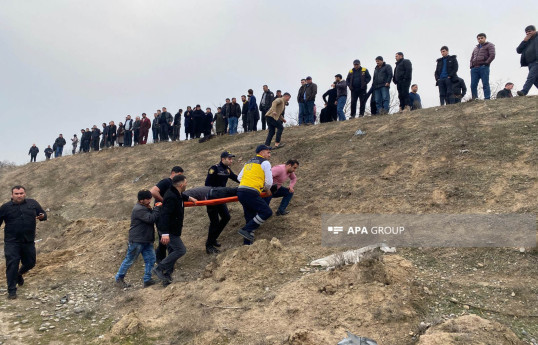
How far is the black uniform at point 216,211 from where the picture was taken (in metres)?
7.08

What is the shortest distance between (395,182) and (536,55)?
194 inches

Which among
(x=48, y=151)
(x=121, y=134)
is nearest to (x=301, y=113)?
(x=121, y=134)

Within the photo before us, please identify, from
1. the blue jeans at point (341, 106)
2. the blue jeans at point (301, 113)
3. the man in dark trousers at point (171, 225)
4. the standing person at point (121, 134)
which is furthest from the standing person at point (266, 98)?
the standing person at point (121, 134)

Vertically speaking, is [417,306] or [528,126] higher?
[528,126]

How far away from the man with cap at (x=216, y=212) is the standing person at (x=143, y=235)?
112 cm

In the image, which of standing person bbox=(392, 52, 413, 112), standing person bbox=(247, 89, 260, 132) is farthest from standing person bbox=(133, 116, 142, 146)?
standing person bbox=(392, 52, 413, 112)

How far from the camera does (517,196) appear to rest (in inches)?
248

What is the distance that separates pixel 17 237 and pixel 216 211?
3318 mm

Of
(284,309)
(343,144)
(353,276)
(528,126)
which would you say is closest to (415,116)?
(343,144)

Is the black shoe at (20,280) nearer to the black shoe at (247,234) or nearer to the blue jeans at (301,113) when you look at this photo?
the black shoe at (247,234)

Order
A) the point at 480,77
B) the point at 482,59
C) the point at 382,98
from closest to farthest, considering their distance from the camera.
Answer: the point at 482,59 < the point at 480,77 < the point at 382,98

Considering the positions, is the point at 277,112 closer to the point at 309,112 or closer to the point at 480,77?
the point at 309,112

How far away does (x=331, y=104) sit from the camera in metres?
13.9

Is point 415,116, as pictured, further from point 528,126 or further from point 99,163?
point 99,163
